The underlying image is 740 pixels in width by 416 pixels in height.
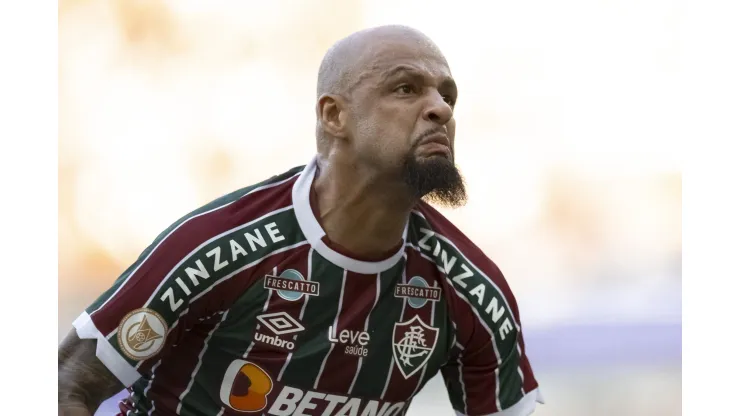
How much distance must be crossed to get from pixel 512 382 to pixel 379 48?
0.77m

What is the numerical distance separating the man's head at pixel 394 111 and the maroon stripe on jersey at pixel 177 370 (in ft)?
1.56

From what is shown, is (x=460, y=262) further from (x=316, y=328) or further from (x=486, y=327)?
(x=316, y=328)

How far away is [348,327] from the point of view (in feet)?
5.76

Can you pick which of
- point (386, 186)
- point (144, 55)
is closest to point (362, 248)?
point (386, 186)

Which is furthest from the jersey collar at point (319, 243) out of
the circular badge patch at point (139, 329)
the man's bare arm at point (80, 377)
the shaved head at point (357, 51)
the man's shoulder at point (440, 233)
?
the man's bare arm at point (80, 377)

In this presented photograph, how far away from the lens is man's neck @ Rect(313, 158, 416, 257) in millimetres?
1764

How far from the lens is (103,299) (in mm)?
1680

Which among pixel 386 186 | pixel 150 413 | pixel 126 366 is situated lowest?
pixel 150 413

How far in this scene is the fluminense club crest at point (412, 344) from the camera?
5.90ft

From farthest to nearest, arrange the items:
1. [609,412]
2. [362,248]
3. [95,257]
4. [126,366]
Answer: [609,412] < [95,257] < [362,248] < [126,366]

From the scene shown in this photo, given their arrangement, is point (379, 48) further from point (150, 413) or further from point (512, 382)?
point (150, 413)

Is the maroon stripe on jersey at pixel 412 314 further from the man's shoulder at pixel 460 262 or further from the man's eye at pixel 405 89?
the man's eye at pixel 405 89

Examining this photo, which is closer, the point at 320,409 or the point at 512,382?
the point at 320,409

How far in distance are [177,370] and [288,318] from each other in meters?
0.26
